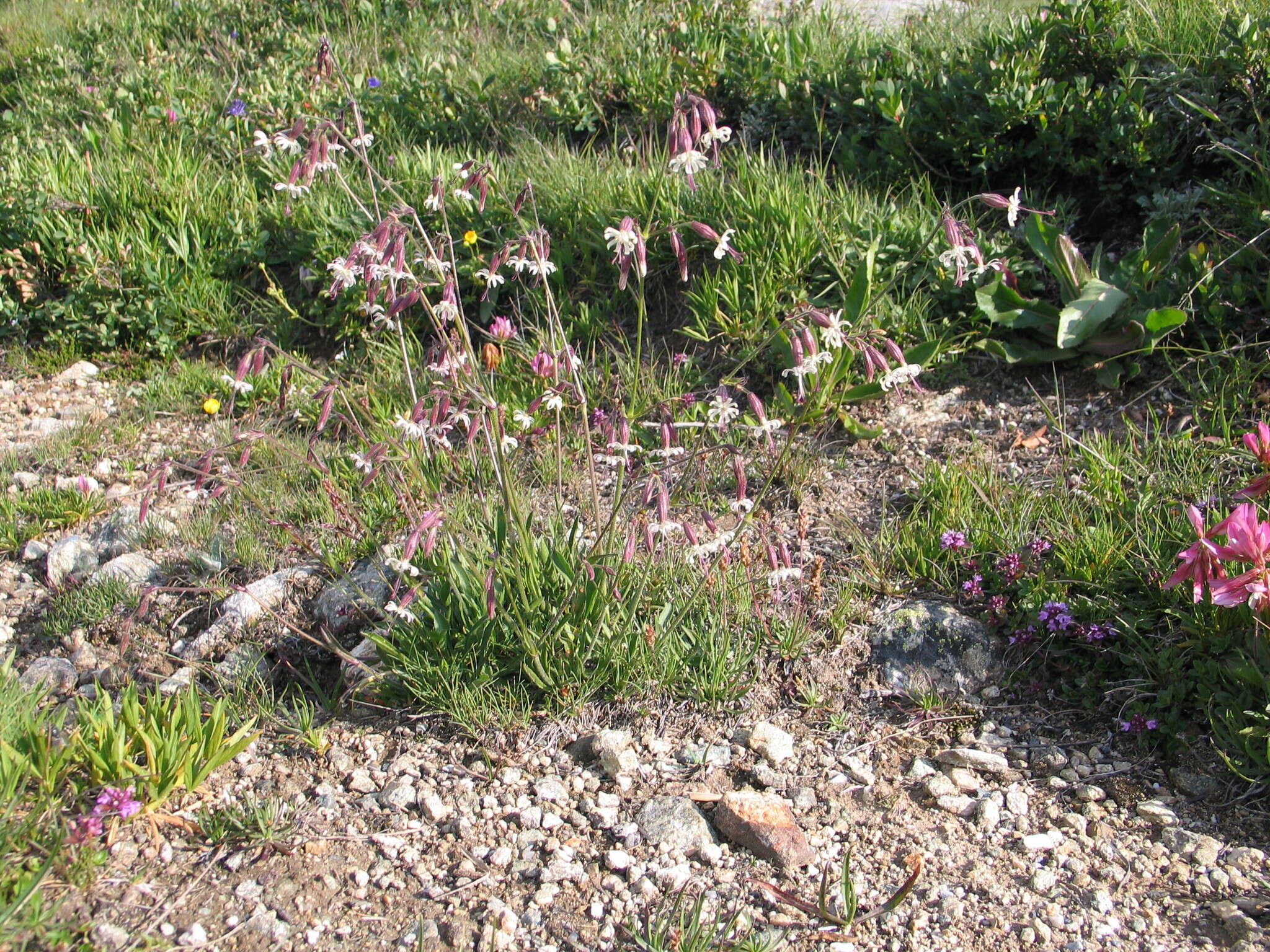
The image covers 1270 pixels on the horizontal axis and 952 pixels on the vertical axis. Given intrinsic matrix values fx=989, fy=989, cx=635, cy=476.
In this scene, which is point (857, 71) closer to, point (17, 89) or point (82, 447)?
point (82, 447)

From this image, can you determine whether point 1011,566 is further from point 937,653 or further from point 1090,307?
point 1090,307

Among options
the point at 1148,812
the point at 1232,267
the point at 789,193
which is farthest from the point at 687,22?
the point at 1148,812

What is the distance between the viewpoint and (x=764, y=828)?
2293 millimetres

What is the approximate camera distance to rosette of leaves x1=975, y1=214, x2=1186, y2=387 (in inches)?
144

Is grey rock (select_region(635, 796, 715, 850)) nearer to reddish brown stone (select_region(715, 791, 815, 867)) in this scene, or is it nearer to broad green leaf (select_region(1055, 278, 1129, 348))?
reddish brown stone (select_region(715, 791, 815, 867))

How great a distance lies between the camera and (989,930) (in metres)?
2.08

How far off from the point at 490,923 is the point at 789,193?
10.2 ft

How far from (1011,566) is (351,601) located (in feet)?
6.62

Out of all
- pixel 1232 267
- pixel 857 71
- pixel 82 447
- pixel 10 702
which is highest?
pixel 857 71

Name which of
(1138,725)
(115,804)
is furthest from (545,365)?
(1138,725)

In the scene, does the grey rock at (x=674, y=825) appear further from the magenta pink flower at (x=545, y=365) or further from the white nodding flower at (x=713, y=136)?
the white nodding flower at (x=713, y=136)

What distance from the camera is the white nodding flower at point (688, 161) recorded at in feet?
7.36

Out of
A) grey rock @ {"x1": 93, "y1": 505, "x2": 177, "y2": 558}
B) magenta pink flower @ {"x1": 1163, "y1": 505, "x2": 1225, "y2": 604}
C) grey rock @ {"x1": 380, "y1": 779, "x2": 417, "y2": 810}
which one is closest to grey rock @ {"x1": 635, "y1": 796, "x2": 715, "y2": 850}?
grey rock @ {"x1": 380, "y1": 779, "x2": 417, "y2": 810}

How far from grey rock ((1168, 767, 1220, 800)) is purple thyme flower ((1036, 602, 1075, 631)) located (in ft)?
1.45
